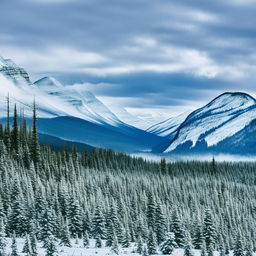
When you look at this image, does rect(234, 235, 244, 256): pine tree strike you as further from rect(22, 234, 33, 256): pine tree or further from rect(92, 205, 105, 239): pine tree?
rect(22, 234, 33, 256): pine tree

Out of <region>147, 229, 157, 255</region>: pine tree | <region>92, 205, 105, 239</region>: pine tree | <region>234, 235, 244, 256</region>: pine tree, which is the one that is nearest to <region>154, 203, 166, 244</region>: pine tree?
<region>92, 205, 105, 239</region>: pine tree

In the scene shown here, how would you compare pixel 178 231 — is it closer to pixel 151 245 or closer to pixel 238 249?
pixel 238 249

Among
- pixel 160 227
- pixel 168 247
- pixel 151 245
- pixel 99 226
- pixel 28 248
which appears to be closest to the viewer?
pixel 28 248

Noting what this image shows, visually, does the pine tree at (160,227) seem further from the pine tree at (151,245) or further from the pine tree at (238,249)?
the pine tree at (151,245)

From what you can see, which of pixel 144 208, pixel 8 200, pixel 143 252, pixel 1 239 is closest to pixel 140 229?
pixel 8 200

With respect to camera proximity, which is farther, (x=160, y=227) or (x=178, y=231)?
(x=160, y=227)

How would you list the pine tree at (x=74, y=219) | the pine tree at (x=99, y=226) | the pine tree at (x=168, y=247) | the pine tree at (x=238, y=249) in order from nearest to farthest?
the pine tree at (x=168, y=247) → the pine tree at (x=238, y=249) → the pine tree at (x=99, y=226) → the pine tree at (x=74, y=219)

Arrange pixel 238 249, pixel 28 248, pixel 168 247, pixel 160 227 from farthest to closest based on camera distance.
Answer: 1. pixel 160 227
2. pixel 238 249
3. pixel 168 247
4. pixel 28 248

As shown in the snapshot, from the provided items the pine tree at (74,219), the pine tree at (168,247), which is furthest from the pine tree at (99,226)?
the pine tree at (168,247)

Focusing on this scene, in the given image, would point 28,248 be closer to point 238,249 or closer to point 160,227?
point 238,249

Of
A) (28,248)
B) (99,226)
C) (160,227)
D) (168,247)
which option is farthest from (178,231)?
(28,248)

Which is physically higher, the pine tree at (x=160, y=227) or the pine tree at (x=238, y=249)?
the pine tree at (x=160, y=227)

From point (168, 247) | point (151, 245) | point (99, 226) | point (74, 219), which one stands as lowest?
point (168, 247)

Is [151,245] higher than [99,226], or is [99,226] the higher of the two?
[99,226]
